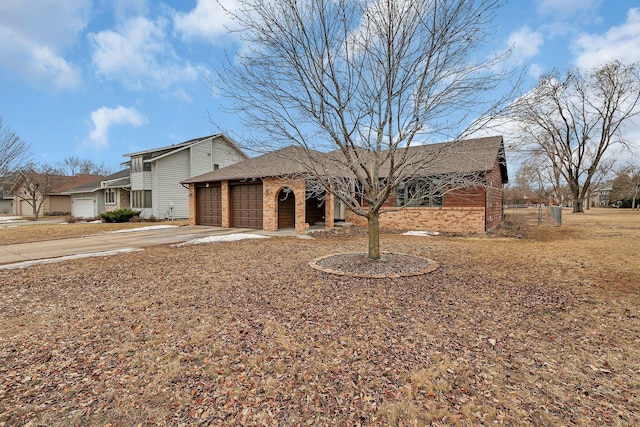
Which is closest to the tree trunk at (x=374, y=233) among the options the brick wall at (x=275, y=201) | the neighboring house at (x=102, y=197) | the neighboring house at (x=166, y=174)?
the brick wall at (x=275, y=201)

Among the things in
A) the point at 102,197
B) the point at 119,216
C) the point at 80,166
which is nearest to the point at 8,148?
the point at 119,216

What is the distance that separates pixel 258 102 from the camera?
6.74 metres

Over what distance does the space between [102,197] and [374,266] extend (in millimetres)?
Result: 30698

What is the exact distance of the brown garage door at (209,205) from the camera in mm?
17609

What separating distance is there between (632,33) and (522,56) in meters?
16.9

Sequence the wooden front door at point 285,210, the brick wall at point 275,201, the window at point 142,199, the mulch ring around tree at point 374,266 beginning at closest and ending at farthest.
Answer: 1. the mulch ring around tree at point 374,266
2. the brick wall at point 275,201
3. the wooden front door at point 285,210
4. the window at point 142,199

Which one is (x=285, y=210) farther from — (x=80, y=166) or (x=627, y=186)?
(x=80, y=166)

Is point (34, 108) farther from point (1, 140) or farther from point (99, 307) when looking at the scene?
point (99, 307)

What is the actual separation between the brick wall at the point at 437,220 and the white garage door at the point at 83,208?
26976 mm

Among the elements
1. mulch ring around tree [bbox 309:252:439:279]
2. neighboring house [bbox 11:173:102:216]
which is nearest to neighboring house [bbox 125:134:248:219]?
neighboring house [bbox 11:173:102:216]

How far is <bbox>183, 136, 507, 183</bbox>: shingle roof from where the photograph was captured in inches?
251

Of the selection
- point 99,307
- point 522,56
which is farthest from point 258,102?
point 522,56

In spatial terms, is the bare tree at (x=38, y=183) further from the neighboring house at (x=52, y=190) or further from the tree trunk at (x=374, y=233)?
the tree trunk at (x=374, y=233)

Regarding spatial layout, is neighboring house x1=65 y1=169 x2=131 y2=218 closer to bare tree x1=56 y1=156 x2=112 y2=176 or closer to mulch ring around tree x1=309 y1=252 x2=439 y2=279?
mulch ring around tree x1=309 y1=252 x2=439 y2=279
